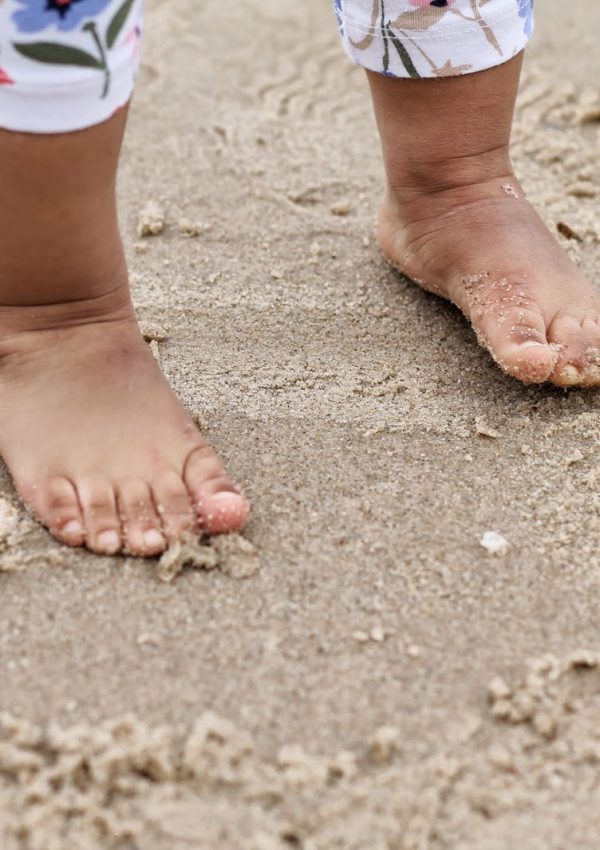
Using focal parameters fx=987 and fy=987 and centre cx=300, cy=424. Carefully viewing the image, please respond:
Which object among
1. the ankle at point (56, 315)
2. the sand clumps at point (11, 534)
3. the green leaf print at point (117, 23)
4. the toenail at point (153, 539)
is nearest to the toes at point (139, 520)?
the toenail at point (153, 539)

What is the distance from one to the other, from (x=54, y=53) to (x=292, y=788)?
70 centimetres

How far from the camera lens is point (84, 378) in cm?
115

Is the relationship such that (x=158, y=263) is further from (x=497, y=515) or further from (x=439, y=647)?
(x=439, y=647)

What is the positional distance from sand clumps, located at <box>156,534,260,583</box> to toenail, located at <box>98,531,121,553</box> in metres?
0.05

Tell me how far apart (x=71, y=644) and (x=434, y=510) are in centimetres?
43

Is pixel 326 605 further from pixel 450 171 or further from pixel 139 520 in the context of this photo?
pixel 450 171

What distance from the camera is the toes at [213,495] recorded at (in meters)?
1.07

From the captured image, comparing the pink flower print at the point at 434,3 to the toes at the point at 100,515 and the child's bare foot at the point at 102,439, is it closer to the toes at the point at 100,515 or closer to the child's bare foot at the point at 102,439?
the child's bare foot at the point at 102,439

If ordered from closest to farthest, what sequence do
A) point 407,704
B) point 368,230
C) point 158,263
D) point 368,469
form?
point 407,704
point 368,469
point 158,263
point 368,230

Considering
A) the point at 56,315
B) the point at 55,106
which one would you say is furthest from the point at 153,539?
the point at 55,106

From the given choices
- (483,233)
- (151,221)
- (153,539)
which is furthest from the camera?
(151,221)

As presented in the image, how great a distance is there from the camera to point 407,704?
0.91 meters

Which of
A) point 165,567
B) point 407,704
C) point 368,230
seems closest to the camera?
point 407,704

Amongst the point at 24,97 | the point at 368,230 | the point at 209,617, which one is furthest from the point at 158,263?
the point at 209,617
